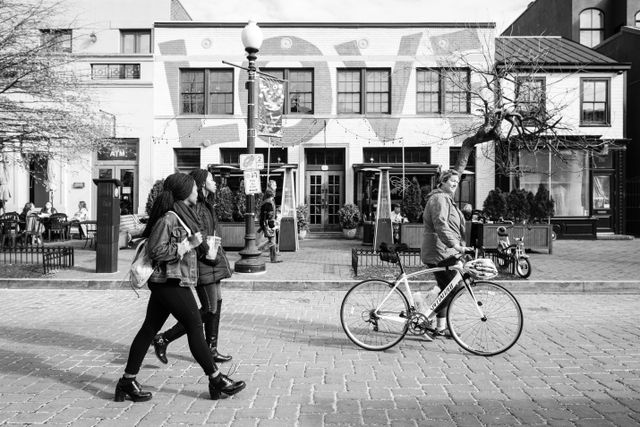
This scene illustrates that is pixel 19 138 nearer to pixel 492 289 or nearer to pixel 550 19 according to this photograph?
pixel 492 289

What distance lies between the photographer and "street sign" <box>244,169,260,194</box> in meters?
11.3

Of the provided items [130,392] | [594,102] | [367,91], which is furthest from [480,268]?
[594,102]

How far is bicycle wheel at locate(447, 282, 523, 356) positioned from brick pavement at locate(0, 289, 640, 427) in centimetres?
17

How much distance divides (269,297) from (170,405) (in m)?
5.35

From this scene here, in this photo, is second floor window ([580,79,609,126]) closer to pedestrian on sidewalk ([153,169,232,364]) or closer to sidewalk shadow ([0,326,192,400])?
pedestrian on sidewalk ([153,169,232,364])

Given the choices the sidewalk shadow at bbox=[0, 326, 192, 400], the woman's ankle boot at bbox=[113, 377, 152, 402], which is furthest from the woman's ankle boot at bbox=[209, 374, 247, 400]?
the woman's ankle boot at bbox=[113, 377, 152, 402]

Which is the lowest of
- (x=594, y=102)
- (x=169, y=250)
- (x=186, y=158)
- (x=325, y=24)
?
(x=169, y=250)

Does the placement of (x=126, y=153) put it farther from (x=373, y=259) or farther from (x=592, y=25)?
(x=592, y=25)

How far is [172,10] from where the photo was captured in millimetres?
25250

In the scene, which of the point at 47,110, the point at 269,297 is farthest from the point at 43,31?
the point at 269,297

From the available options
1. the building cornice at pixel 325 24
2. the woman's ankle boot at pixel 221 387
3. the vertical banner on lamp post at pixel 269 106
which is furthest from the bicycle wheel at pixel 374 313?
the building cornice at pixel 325 24

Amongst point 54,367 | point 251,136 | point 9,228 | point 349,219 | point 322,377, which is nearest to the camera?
point 322,377

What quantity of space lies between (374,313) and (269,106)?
7.42 meters

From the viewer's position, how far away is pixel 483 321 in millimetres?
5605
